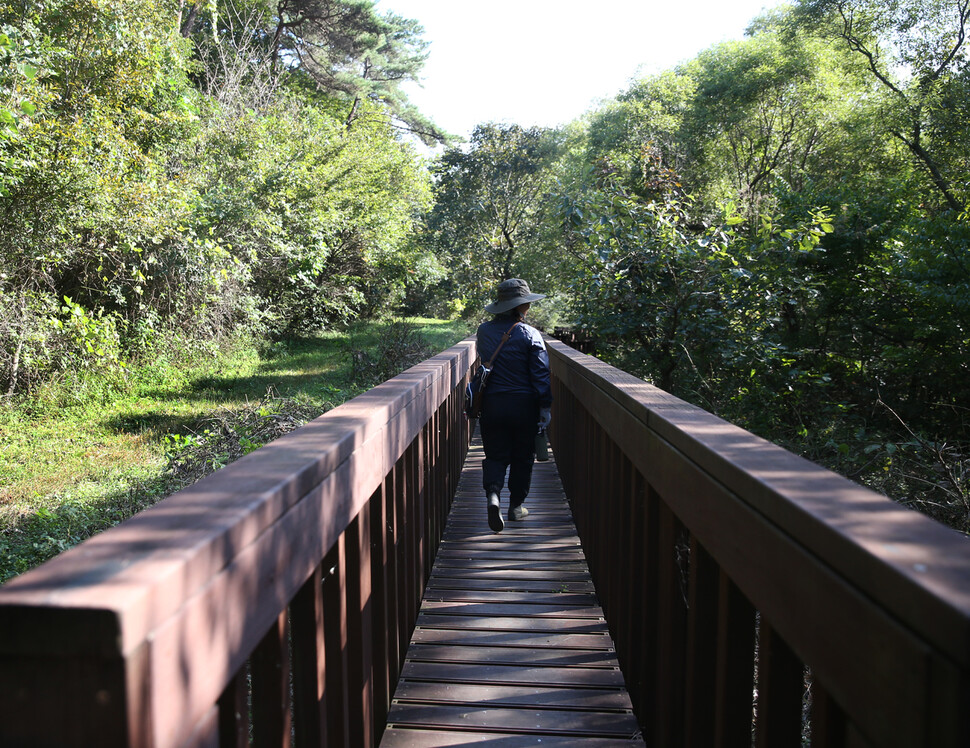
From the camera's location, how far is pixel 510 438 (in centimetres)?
517

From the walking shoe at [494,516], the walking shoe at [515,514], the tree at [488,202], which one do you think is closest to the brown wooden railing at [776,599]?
the walking shoe at [494,516]

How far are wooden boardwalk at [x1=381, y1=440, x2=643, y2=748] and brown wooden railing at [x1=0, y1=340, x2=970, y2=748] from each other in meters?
0.18

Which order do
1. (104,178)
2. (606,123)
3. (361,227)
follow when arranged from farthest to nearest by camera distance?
(606,123)
(361,227)
(104,178)

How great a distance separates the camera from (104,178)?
10.7 m

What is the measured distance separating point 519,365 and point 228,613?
4.05 metres

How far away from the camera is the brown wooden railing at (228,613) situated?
0.82 metres

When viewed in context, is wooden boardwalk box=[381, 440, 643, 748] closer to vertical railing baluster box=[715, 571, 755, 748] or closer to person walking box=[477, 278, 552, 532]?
person walking box=[477, 278, 552, 532]

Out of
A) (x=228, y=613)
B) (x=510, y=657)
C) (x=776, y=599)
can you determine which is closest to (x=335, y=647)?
(x=228, y=613)

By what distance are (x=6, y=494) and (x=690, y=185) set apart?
23.3m

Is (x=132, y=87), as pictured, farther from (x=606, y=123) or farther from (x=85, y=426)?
(x=606, y=123)

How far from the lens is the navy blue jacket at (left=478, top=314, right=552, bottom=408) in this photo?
199 inches

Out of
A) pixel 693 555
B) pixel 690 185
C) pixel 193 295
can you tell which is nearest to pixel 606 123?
pixel 690 185

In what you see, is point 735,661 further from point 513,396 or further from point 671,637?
point 513,396

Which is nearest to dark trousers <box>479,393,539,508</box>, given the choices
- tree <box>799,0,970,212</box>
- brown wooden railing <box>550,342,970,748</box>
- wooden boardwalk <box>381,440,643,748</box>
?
wooden boardwalk <box>381,440,643,748</box>
